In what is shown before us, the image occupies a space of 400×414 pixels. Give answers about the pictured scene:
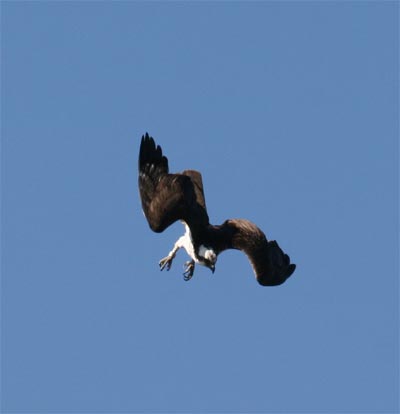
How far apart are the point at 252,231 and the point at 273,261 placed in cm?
98

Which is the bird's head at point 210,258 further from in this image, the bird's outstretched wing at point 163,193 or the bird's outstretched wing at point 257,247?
the bird's outstretched wing at point 163,193

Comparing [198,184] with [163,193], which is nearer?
[163,193]

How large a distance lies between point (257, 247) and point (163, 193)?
267 centimetres

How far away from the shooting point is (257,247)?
6088 cm

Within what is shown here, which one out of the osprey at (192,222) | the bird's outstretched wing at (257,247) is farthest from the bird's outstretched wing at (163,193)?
the bird's outstretched wing at (257,247)

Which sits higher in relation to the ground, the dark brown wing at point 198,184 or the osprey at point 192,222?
the dark brown wing at point 198,184

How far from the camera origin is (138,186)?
199 ft

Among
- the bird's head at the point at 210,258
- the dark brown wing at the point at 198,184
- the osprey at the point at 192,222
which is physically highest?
the dark brown wing at the point at 198,184

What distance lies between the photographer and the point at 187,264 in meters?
61.3

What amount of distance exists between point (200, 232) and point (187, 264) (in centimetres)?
135

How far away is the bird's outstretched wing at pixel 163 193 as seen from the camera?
59.9 metres

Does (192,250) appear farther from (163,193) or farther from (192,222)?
(163,193)

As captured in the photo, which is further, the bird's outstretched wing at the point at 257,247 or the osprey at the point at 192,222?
the bird's outstretched wing at the point at 257,247

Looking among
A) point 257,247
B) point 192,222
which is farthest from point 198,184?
point 257,247
